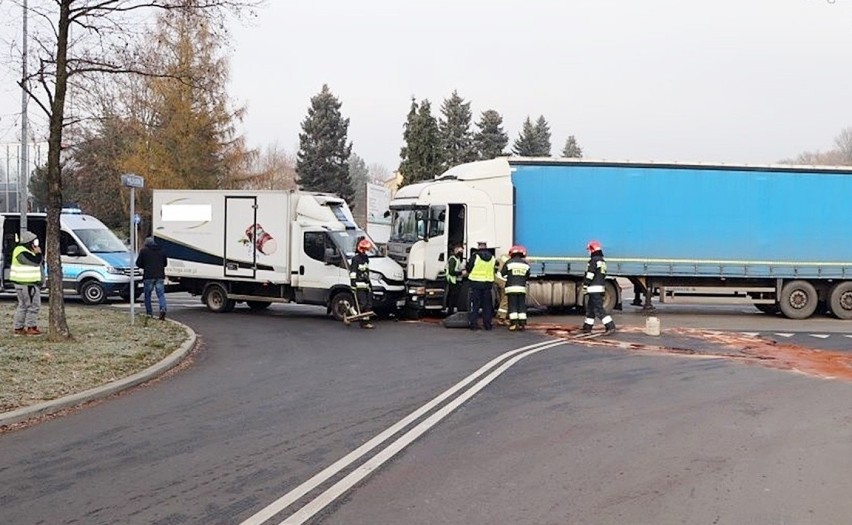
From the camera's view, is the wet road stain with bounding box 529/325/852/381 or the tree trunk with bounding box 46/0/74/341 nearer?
the wet road stain with bounding box 529/325/852/381

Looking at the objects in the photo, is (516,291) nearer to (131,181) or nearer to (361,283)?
(361,283)

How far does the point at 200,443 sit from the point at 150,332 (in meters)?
7.63

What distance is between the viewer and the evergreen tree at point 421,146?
156 feet

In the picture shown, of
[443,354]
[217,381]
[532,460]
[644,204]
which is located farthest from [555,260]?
[532,460]

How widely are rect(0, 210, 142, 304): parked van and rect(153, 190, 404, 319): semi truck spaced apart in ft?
7.44

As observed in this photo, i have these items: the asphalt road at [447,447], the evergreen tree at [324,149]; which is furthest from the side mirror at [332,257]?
the evergreen tree at [324,149]

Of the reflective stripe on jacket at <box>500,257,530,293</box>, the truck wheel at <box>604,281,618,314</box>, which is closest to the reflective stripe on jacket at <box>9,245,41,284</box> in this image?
the reflective stripe on jacket at <box>500,257,530,293</box>

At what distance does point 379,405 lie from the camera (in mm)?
8516

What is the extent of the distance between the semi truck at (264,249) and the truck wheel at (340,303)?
22 millimetres

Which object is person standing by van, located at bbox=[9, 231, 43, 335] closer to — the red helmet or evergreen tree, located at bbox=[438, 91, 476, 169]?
the red helmet

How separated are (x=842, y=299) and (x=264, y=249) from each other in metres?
13.7

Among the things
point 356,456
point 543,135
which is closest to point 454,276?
point 356,456

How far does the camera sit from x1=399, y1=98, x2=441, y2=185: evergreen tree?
47469 millimetres

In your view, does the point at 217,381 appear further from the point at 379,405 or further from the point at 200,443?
the point at 200,443
